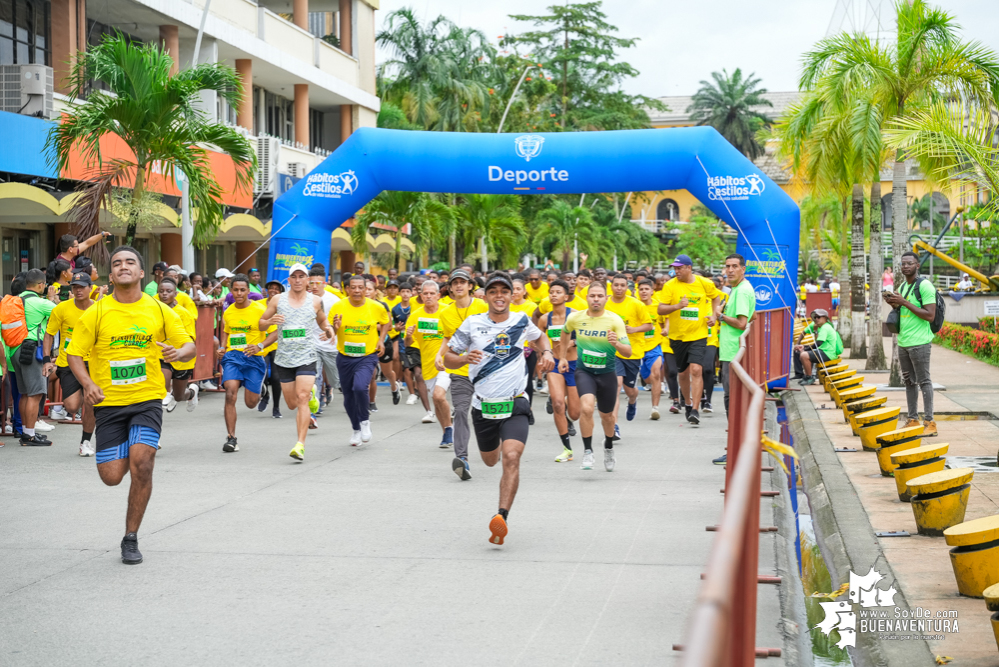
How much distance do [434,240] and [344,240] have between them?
11.7ft

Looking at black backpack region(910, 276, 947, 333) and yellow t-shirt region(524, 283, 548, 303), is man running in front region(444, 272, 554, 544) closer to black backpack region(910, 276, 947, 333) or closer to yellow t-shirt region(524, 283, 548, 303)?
black backpack region(910, 276, 947, 333)

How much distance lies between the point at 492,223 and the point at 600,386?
84.0ft

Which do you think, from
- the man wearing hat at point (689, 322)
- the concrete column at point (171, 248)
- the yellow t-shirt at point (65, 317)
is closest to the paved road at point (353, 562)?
the yellow t-shirt at point (65, 317)

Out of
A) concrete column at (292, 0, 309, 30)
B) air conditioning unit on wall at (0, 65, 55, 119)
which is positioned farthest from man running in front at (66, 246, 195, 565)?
→ concrete column at (292, 0, 309, 30)

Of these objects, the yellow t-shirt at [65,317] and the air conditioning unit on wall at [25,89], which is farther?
the air conditioning unit on wall at [25,89]

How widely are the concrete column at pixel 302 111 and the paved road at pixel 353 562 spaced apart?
23.0m

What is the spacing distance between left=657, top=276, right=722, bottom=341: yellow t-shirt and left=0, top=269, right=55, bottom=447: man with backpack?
751 cm

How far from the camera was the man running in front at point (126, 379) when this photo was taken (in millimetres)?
6656

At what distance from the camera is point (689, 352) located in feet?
46.1

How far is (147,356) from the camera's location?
6828mm

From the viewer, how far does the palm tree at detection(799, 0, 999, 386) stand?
1319 cm

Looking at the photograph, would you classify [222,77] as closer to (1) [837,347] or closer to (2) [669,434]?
(2) [669,434]

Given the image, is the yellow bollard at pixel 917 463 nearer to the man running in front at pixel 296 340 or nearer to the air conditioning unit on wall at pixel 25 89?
the man running in front at pixel 296 340

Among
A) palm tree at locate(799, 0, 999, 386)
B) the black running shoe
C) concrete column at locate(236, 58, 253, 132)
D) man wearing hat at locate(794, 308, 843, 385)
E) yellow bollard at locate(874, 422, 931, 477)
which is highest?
concrete column at locate(236, 58, 253, 132)
